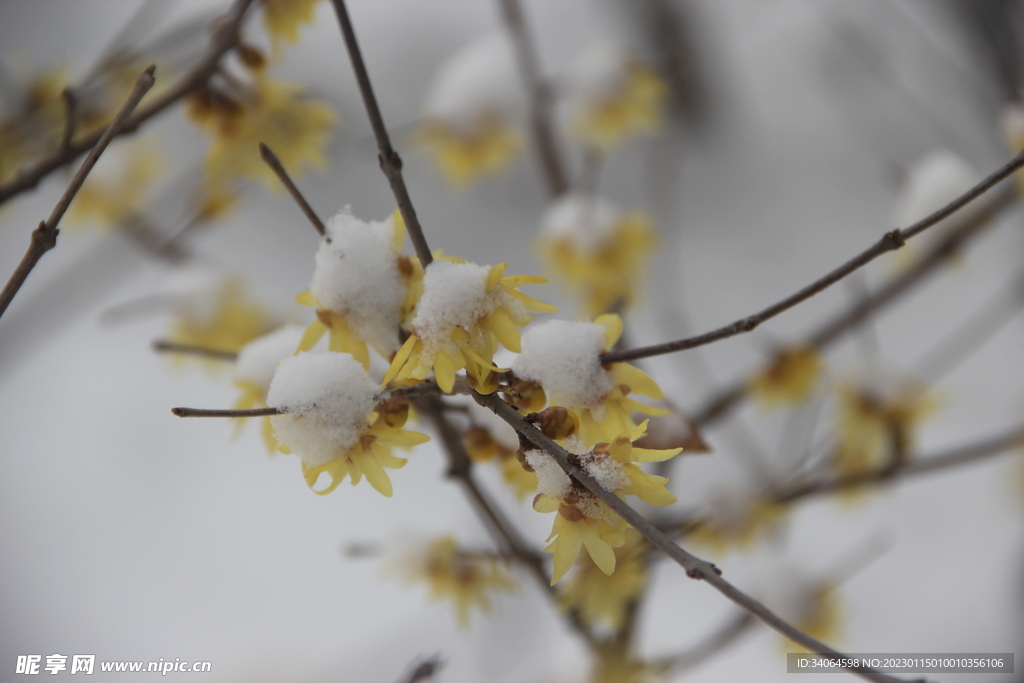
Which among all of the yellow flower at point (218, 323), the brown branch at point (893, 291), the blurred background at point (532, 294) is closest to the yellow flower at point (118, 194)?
the blurred background at point (532, 294)

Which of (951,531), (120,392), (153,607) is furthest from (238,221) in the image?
(951,531)

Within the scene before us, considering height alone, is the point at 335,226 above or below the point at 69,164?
below

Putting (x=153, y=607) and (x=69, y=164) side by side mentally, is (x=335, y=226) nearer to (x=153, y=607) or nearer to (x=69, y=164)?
(x=69, y=164)

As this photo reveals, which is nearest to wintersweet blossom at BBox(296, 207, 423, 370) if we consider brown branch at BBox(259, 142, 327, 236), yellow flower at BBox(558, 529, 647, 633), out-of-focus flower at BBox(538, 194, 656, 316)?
brown branch at BBox(259, 142, 327, 236)

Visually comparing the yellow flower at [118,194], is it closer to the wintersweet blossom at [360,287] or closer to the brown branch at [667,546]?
the wintersweet blossom at [360,287]

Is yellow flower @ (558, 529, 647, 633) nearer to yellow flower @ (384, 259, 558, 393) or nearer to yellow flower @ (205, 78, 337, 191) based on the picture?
yellow flower @ (384, 259, 558, 393)

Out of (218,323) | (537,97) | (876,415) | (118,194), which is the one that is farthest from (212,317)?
(876,415)

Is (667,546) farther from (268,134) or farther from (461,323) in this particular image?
(268,134)
